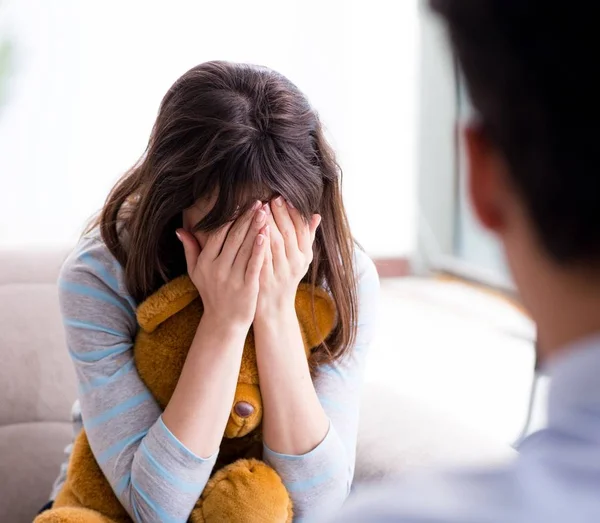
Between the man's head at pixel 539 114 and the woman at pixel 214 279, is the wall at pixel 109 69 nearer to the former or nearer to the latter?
the woman at pixel 214 279

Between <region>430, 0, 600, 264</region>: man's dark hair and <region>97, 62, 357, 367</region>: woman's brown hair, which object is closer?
<region>430, 0, 600, 264</region>: man's dark hair

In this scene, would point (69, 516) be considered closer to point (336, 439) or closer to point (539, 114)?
point (336, 439)

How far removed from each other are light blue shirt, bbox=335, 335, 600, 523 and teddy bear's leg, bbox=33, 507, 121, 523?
0.77 meters

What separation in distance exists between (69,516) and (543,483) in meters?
0.87

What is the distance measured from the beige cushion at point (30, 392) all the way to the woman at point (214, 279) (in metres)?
0.34

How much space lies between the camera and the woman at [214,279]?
1146 millimetres

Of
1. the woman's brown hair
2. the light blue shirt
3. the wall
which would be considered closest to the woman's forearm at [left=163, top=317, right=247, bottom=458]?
the woman's brown hair

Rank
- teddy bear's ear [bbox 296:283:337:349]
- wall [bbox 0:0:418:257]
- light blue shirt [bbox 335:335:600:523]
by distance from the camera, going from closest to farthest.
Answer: light blue shirt [bbox 335:335:600:523] → teddy bear's ear [bbox 296:283:337:349] → wall [bbox 0:0:418:257]

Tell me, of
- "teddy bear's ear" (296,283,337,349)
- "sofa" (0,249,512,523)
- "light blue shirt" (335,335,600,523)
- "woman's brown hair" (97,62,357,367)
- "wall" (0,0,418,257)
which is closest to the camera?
"light blue shirt" (335,335,600,523)

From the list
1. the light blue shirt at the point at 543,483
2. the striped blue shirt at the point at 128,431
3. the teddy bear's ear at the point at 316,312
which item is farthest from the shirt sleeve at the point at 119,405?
the light blue shirt at the point at 543,483

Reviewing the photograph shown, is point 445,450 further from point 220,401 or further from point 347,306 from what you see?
point 220,401

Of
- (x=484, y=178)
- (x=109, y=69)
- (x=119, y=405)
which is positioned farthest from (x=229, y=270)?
(x=109, y=69)

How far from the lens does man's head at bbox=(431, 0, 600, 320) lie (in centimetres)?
41

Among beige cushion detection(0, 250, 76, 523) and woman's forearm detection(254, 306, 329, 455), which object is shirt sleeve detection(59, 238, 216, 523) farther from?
beige cushion detection(0, 250, 76, 523)
